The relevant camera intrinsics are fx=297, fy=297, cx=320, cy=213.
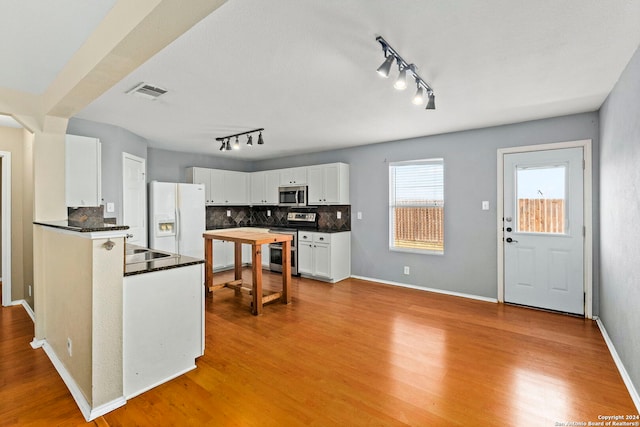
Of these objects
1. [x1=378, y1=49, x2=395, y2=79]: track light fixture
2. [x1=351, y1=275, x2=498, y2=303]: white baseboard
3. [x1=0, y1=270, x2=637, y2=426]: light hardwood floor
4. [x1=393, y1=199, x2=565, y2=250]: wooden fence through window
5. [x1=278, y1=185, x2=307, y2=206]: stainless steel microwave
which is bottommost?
[x1=0, y1=270, x2=637, y2=426]: light hardwood floor

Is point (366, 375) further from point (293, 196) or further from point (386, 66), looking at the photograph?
point (293, 196)

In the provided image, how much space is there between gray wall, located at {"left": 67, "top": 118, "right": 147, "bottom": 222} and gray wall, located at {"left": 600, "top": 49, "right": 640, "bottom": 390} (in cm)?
516

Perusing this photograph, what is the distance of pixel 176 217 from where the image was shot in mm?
5164

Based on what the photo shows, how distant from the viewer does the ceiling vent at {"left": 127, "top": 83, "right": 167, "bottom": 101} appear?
2668mm

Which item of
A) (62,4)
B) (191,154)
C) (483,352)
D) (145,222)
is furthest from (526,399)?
(191,154)

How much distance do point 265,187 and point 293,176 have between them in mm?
836

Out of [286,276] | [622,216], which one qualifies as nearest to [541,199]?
[622,216]

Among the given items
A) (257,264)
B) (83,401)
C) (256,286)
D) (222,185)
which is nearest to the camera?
(83,401)

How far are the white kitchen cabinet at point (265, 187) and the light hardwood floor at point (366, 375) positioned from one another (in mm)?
3119

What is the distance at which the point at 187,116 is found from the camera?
11.7 ft

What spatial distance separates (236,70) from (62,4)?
3.44 ft

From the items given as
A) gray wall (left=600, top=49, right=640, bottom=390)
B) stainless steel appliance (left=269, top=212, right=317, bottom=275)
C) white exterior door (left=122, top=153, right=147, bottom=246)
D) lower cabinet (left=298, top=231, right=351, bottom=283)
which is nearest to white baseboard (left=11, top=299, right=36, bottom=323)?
white exterior door (left=122, top=153, right=147, bottom=246)

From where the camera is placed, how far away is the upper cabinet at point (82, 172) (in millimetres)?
3191

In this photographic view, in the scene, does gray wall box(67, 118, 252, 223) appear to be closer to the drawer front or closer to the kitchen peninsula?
the kitchen peninsula
